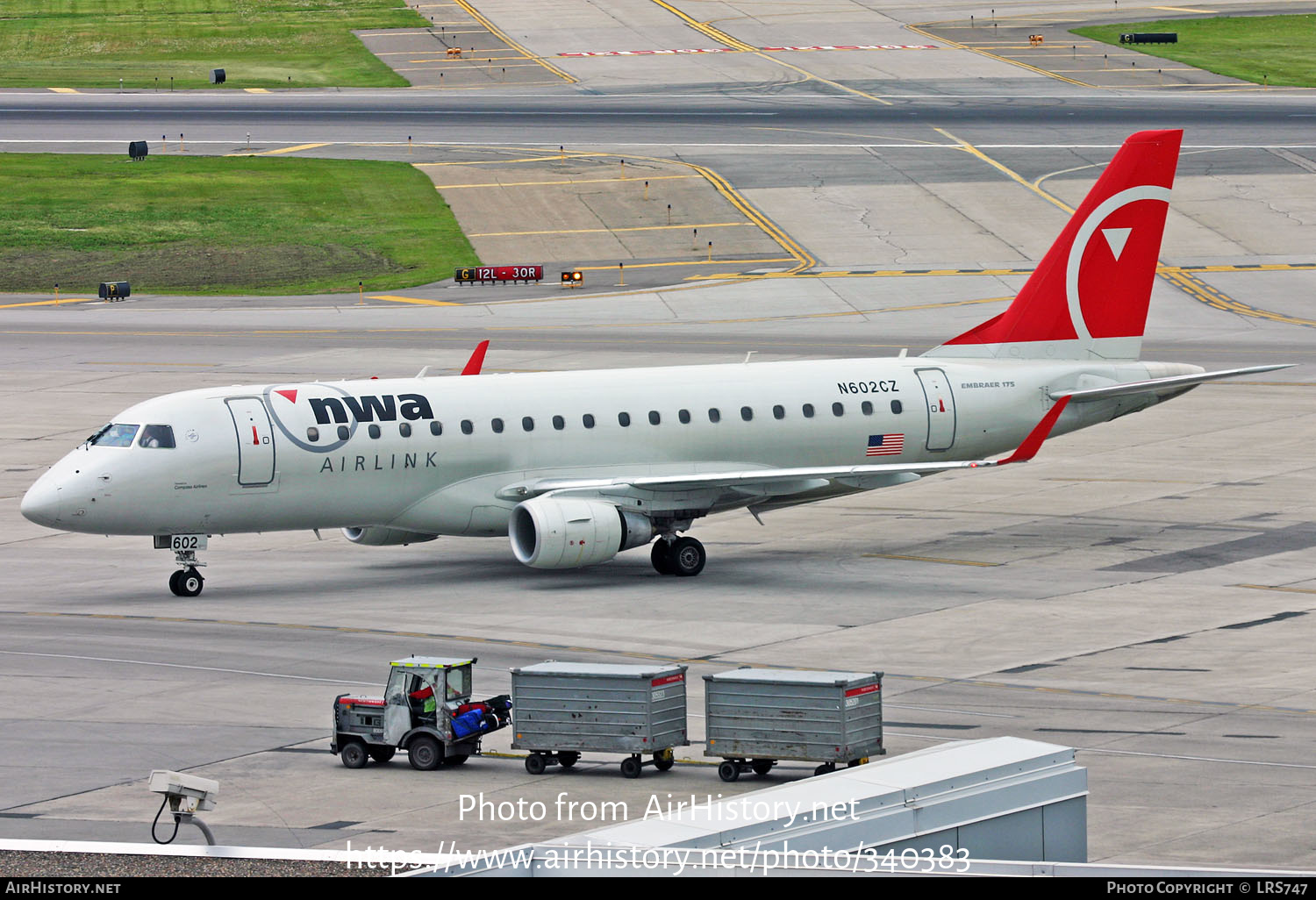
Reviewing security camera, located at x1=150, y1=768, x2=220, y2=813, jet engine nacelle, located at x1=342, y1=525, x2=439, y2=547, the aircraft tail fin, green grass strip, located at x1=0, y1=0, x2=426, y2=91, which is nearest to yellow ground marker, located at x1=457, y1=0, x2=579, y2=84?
A: green grass strip, located at x1=0, y1=0, x2=426, y2=91

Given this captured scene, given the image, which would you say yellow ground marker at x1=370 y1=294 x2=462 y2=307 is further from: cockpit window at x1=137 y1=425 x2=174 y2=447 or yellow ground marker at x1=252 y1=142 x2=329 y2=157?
cockpit window at x1=137 y1=425 x2=174 y2=447

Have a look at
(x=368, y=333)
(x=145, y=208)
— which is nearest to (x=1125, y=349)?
(x=368, y=333)

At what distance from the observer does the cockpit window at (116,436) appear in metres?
39.9

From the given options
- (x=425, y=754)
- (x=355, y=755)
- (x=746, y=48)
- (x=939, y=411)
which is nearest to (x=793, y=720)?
(x=425, y=754)

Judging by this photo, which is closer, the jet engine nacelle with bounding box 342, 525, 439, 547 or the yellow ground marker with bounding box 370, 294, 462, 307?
the jet engine nacelle with bounding box 342, 525, 439, 547

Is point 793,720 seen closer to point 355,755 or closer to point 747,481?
point 355,755

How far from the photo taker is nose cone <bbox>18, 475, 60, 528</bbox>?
39.3 meters

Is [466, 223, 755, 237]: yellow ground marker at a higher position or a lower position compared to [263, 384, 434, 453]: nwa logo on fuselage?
higher

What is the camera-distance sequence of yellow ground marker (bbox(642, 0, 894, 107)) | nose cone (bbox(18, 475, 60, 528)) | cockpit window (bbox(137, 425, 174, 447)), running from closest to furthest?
nose cone (bbox(18, 475, 60, 528)) < cockpit window (bbox(137, 425, 174, 447)) < yellow ground marker (bbox(642, 0, 894, 107))

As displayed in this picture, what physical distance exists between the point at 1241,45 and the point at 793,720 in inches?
5249

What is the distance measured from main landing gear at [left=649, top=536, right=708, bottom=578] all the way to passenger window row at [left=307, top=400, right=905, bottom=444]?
293 centimetres

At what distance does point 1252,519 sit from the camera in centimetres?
4694

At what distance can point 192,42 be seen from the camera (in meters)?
157

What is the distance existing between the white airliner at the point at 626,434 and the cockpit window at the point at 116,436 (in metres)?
0.04
